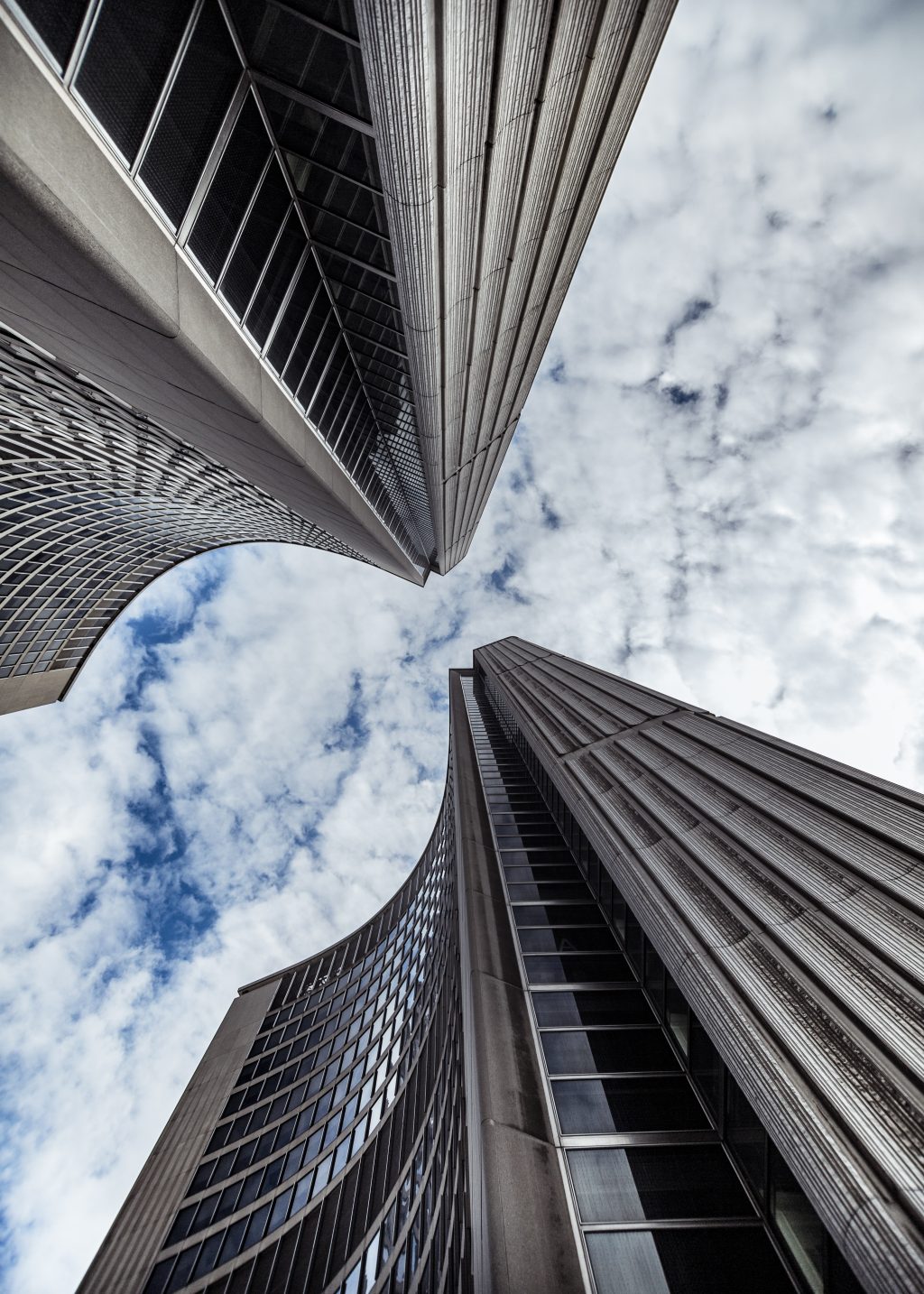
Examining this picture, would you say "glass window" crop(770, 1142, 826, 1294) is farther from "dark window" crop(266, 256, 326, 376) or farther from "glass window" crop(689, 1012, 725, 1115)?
"dark window" crop(266, 256, 326, 376)

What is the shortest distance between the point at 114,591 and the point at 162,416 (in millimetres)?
57848

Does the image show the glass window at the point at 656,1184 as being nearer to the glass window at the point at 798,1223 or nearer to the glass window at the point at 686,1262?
the glass window at the point at 686,1262

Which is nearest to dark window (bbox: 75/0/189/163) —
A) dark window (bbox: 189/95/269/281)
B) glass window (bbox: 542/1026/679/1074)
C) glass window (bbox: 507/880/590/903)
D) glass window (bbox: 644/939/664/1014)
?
dark window (bbox: 189/95/269/281)

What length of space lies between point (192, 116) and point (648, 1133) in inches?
764

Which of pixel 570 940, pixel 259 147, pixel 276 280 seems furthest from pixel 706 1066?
pixel 259 147

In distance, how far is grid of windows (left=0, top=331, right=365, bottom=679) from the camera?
22938 millimetres

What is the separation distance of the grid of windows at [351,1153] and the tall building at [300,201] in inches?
814

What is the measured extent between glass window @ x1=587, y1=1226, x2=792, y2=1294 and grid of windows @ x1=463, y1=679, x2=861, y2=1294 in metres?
0.02

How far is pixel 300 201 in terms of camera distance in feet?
34.6

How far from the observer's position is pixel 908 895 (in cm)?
1023

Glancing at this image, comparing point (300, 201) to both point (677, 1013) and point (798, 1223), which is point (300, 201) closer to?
point (677, 1013)

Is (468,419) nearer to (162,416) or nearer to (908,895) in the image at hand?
(162,416)

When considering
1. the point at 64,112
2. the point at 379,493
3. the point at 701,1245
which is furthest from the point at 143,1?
the point at 379,493

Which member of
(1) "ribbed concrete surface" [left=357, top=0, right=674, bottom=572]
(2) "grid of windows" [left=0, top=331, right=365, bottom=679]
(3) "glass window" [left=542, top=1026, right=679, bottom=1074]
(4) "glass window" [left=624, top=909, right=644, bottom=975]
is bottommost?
(3) "glass window" [left=542, top=1026, right=679, bottom=1074]
